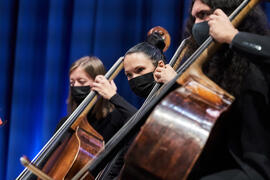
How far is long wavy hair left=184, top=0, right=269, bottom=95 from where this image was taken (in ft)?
2.45

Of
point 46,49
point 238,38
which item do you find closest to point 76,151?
point 238,38

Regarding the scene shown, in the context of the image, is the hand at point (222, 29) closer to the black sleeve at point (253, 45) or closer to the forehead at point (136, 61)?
the black sleeve at point (253, 45)

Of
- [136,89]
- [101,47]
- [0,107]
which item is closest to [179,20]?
[101,47]

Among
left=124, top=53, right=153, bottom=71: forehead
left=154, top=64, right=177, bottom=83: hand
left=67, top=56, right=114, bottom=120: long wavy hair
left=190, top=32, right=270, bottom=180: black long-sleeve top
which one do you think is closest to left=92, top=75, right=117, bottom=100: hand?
left=124, top=53, right=153, bottom=71: forehead

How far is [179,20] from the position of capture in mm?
2016

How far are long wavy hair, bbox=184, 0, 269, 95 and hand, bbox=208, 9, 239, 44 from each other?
0.06 m

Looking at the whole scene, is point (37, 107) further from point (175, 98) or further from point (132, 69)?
point (175, 98)

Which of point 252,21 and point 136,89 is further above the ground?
point 252,21

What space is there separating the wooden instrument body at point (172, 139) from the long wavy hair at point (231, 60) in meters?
0.12

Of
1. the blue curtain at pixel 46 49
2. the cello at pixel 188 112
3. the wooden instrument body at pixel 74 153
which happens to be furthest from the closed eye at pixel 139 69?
the blue curtain at pixel 46 49

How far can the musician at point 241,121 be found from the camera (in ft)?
2.14

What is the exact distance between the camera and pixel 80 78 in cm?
164

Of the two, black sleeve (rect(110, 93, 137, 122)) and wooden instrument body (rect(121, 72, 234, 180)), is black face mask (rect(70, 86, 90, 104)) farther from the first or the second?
wooden instrument body (rect(121, 72, 234, 180))

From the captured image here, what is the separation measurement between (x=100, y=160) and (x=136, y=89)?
0.62 metres
